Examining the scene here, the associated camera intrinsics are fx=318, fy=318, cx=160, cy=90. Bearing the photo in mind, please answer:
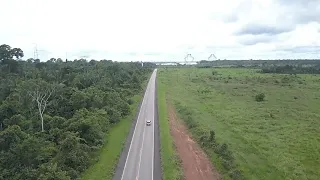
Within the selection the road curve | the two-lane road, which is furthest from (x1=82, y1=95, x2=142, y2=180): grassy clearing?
the two-lane road

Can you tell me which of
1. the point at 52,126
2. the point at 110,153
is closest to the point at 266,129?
the point at 110,153

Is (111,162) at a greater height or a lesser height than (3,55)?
lesser

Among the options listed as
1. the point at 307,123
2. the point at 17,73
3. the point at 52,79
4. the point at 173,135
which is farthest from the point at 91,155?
the point at 17,73

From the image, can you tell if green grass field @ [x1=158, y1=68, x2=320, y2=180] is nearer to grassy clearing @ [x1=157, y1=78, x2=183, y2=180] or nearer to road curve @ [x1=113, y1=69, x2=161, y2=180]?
grassy clearing @ [x1=157, y1=78, x2=183, y2=180]

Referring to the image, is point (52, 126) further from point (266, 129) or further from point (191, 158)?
point (266, 129)

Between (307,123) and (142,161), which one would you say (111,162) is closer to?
(142,161)

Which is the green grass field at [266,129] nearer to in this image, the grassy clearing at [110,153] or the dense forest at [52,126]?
the grassy clearing at [110,153]

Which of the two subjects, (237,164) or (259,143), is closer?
(237,164)
